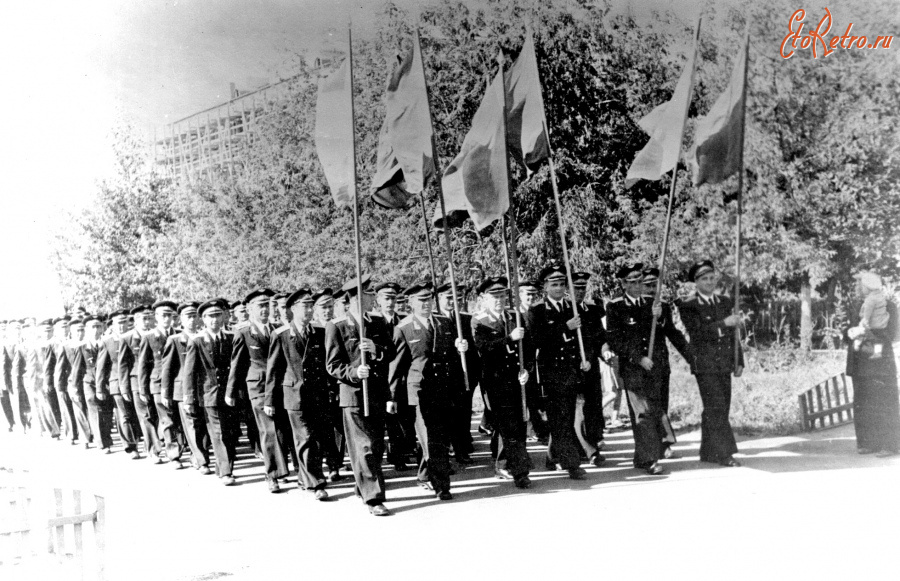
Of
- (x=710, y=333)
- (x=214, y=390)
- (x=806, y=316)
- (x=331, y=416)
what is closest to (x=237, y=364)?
(x=214, y=390)

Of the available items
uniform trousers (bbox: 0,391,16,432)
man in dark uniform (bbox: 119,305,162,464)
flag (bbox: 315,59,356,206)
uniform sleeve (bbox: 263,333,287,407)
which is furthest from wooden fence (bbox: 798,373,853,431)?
uniform trousers (bbox: 0,391,16,432)

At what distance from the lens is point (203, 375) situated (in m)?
8.54

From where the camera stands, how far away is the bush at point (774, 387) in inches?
354

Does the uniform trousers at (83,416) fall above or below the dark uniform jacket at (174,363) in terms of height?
below

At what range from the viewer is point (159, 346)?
10078 mm

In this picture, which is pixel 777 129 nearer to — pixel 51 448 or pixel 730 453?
pixel 730 453

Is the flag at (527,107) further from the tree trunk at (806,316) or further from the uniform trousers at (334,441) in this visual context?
the tree trunk at (806,316)

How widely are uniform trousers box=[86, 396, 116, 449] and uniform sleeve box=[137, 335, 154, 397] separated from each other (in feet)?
5.01

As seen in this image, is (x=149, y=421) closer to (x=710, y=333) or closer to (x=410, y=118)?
(x=410, y=118)

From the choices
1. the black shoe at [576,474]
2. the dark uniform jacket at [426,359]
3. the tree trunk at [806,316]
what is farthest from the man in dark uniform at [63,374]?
the tree trunk at [806,316]

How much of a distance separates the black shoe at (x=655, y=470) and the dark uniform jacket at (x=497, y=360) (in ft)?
4.55

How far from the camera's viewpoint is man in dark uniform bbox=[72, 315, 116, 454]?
1113cm

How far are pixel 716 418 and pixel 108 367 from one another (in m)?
8.19

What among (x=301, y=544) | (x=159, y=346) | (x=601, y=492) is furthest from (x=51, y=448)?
(x=601, y=492)
